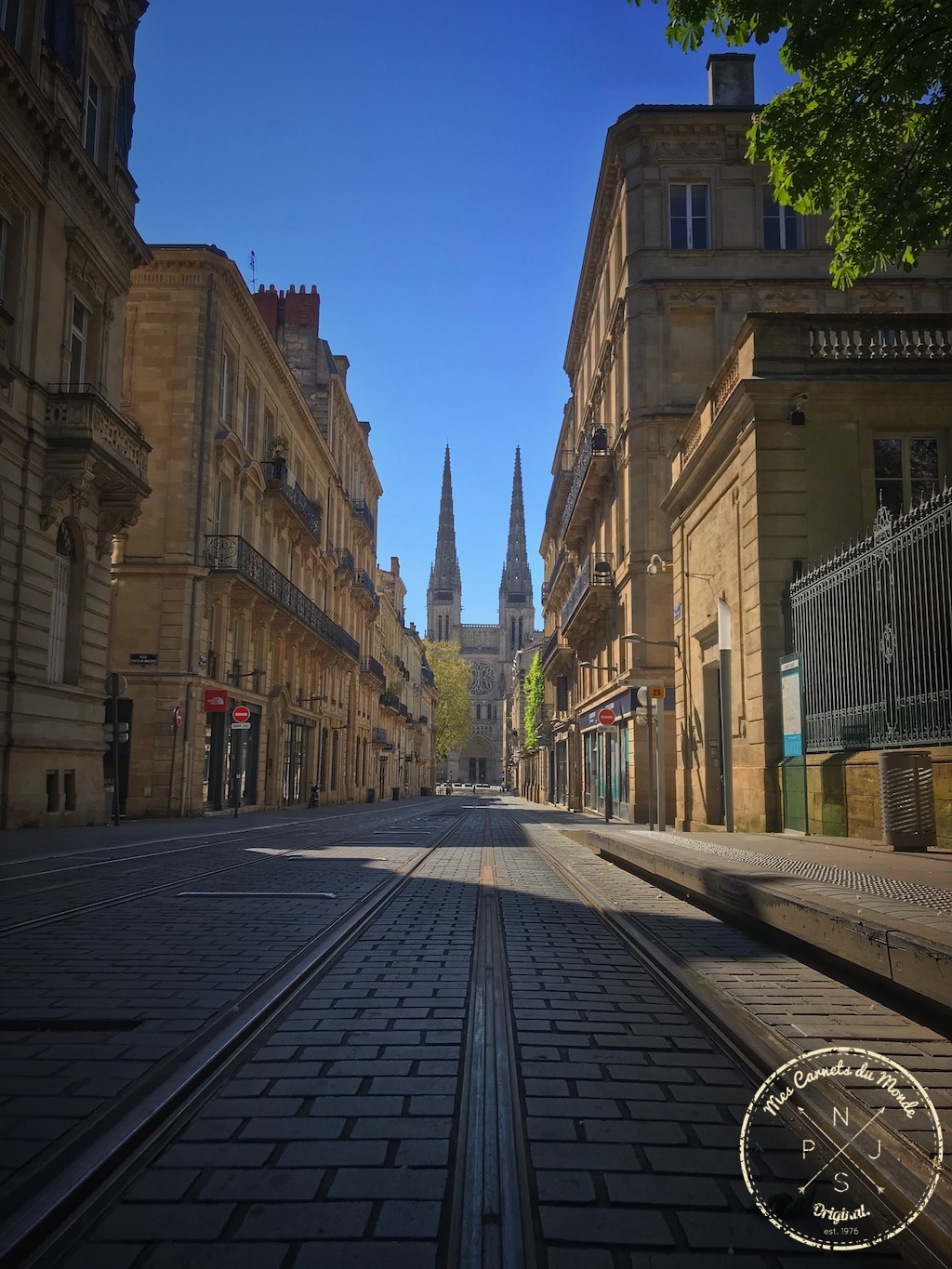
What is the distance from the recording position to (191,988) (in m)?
4.51

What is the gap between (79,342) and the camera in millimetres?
18875

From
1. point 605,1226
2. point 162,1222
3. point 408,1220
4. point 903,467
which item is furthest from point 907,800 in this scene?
point 162,1222

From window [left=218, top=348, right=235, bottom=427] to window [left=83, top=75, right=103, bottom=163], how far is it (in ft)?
30.5

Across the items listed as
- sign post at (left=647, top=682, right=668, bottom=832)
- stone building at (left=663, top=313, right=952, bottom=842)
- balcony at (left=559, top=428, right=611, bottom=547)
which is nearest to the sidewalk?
stone building at (left=663, top=313, right=952, bottom=842)

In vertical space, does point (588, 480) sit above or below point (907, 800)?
above

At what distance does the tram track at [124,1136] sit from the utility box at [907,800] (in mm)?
6645

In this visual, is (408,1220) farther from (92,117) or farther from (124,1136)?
(92,117)

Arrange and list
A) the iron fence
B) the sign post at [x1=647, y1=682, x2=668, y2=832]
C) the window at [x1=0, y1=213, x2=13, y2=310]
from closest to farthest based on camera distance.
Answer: the iron fence < the window at [x1=0, y1=213, x2=13, y2=310] < the sign post at [x1=647, y1=682, x2=668, y2=832]

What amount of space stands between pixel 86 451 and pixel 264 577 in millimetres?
13676

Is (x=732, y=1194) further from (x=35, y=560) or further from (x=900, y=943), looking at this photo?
(x=35, y=560)

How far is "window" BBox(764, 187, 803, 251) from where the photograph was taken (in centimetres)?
2647

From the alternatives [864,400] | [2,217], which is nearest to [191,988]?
[864,400]

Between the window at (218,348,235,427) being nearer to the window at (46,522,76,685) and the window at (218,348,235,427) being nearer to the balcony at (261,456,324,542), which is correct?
the balcony at (261,456,324,542)

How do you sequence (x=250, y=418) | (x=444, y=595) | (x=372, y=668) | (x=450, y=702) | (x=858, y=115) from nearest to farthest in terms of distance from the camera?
(x=858, y=115) → (x=250, y=418) → (x=372, y=668) → (x=450, y=702) → (x=444, y=595)
